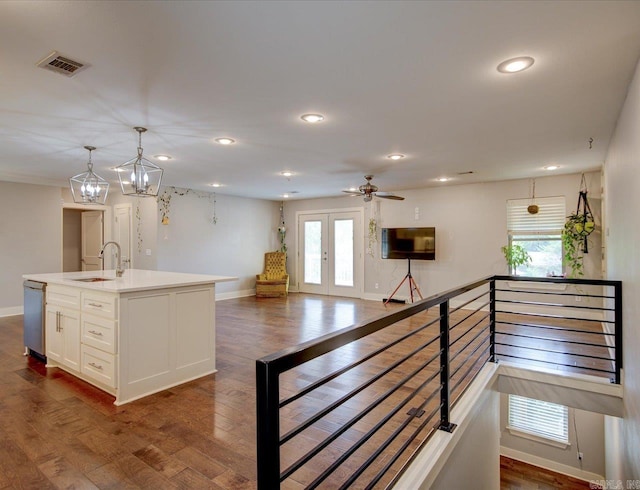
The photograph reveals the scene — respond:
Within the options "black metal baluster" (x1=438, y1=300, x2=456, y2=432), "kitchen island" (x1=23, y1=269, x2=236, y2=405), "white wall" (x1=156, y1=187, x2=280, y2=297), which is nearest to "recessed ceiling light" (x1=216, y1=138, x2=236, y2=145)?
"kitchen island" (x1=23, y1=269, x2=236, y2=405)

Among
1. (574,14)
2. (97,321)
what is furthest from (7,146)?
(574,14)

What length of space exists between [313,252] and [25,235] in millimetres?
5752

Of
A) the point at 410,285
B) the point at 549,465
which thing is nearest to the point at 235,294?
the point at 410,285

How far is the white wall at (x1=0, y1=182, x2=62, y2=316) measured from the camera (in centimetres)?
632

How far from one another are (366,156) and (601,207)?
3.78 m

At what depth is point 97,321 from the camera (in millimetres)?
3184

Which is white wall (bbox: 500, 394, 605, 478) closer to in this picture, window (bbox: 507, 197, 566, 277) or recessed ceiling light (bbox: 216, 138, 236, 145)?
window (bbox: 507, 197, 566, 277)

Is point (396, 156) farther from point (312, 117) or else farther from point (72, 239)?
point (72, 239)

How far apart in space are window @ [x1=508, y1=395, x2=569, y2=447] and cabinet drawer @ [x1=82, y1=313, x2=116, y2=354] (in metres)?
5.32

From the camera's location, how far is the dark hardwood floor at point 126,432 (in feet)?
6.68

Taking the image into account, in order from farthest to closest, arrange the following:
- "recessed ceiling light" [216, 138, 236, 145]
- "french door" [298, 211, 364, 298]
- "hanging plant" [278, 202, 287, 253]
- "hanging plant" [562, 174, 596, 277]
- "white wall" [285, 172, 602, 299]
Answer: "hanging plant" [278, 202, 287, 253] < "french door" [298, 211, 364, 298] < "white wall" [285, 172, 602, 299] < "hanging plant" [562, 174, 596, 277] < "recessed ceiling light" [216, 138, 236, 145]

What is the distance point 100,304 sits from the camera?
3.15 metres

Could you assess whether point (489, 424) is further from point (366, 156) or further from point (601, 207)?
point (601, 207)

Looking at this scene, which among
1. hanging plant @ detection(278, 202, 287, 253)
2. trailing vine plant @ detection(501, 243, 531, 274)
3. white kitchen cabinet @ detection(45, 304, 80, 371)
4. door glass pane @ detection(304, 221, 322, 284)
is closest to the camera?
white kitchen cabinet @ detection(45, 304, 80, 371)
